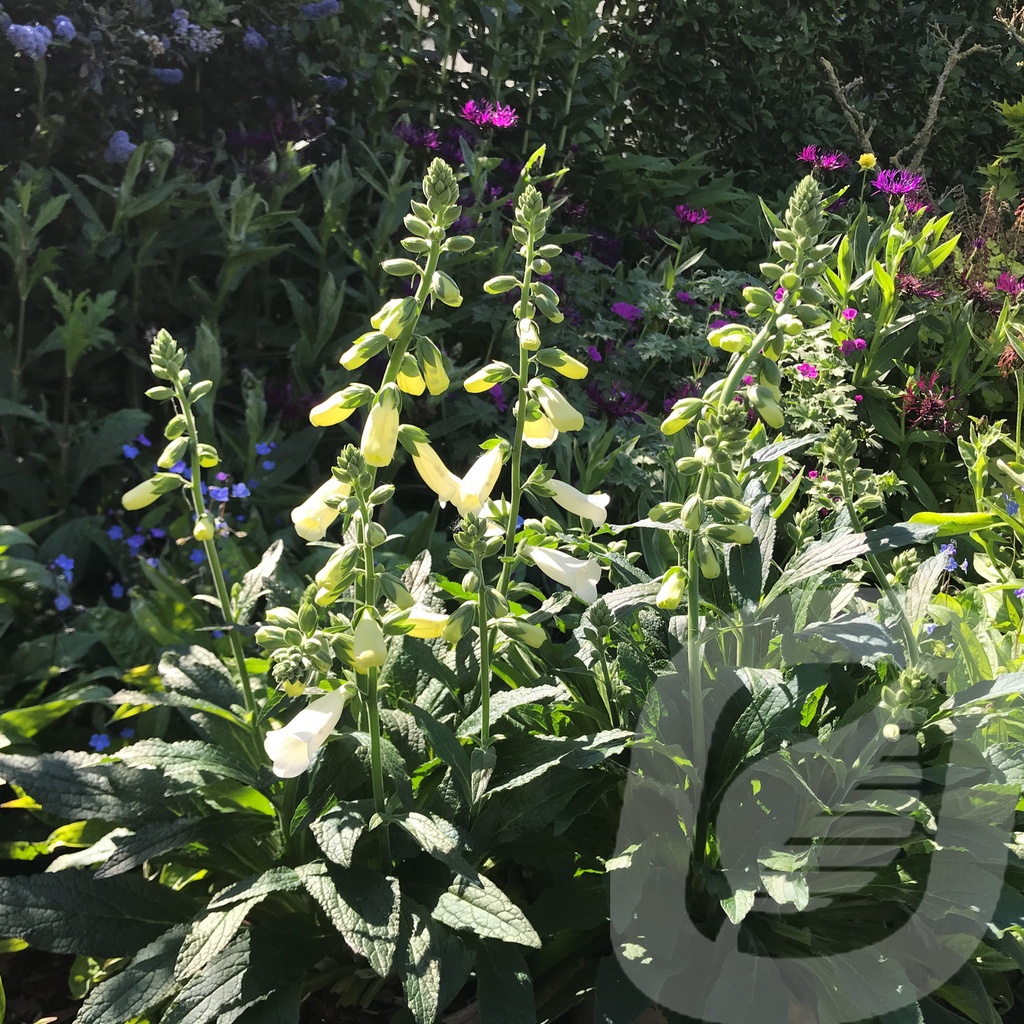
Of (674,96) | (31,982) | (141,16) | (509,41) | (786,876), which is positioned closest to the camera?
(786,876)

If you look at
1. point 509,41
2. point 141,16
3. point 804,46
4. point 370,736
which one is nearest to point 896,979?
point 370,736

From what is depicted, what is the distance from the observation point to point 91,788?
5.31 ft

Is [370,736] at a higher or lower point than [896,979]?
higher

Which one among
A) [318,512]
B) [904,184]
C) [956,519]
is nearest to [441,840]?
[318,512]

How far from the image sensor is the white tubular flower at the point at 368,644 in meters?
1.28

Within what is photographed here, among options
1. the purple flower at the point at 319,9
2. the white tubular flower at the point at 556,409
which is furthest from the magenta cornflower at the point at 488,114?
the white tubular flower at the point at 556,409

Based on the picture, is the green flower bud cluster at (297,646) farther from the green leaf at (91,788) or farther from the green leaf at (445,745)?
the green leaf at (91,788)

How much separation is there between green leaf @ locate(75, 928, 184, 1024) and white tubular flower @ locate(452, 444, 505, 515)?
0.80 metres

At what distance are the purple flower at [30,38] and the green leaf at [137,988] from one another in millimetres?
2362

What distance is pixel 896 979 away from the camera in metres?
1.46

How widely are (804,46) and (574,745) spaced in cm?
531

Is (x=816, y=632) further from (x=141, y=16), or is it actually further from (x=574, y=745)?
(x=141, y=16)

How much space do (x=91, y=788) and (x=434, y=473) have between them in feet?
2.63

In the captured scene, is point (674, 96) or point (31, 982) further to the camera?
point (674, 96)
